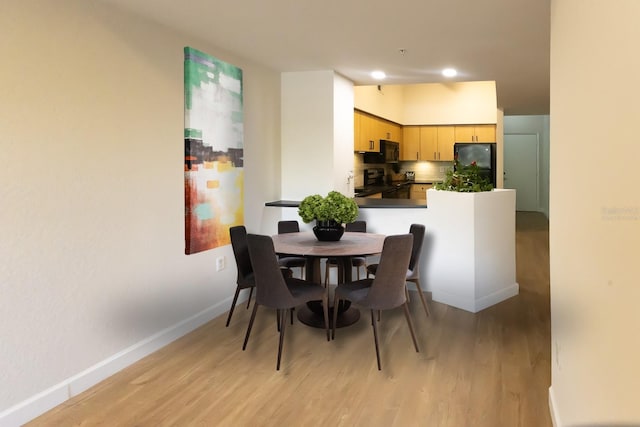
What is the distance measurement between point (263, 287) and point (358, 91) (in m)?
4.40

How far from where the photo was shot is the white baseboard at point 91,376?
2.46 metres

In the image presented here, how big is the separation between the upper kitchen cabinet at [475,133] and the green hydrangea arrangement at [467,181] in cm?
534

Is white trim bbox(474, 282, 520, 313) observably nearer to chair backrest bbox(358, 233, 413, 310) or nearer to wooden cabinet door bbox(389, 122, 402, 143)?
chair backrest bbox(358, 233, 413, 310)

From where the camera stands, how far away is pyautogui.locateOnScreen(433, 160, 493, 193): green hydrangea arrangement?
4.32 metres

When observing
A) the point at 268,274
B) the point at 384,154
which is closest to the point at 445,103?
the point at 384,154

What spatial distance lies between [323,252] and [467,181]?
1783mm

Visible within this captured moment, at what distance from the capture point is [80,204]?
2834 mm

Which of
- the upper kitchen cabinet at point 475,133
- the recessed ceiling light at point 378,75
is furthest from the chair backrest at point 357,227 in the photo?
the upper kitchen cabinet at point 475,133

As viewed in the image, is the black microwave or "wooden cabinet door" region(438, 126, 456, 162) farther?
"wooden cabinet door" region(438, 126, 456, 162)

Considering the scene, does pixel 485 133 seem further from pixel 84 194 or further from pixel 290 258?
pixel 84 194

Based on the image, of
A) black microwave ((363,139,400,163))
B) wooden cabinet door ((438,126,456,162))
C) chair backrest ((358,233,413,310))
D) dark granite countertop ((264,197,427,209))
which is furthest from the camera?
wooden cabinet door ((438,126,456,162))

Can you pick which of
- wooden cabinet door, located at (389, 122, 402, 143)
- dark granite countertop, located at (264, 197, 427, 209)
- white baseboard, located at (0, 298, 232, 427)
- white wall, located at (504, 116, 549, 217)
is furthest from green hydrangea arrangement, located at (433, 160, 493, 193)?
white wall, located at (504, 116, 549, 217)

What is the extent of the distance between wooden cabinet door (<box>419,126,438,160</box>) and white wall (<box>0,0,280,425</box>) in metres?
Result: 6.62

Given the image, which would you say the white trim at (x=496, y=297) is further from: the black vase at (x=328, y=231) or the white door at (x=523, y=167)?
the white door at (x=523, y=167)
